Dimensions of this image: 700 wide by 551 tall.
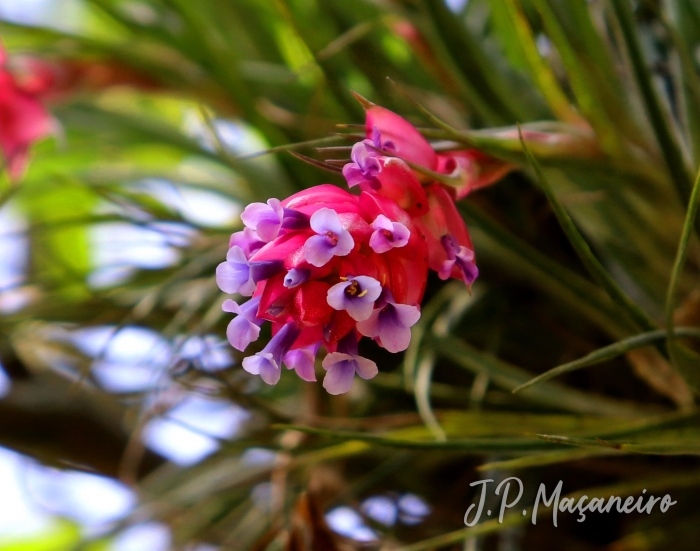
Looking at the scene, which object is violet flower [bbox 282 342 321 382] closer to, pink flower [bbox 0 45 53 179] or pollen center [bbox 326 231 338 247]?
pollen center [bbox 326 231 338 247]

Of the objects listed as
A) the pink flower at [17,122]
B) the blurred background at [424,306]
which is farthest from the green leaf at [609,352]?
the pink flower at [17,122]

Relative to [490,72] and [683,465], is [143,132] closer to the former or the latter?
[490,72]

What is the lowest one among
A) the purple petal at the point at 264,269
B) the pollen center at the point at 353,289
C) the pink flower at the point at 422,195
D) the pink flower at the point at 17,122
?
the pollen center at the point at 353,289

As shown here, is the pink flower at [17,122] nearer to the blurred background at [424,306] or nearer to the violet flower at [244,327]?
the blurred background at [424,306]

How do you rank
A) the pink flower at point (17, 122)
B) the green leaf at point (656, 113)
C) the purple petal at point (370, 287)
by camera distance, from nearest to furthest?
the purple petal at point (370, 287) < the green leaf at point (656, 113) < the pink flower at point (17, 122)

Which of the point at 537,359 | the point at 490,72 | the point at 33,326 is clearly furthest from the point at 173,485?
the point at 490,72

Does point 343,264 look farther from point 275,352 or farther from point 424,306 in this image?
point 424,306
